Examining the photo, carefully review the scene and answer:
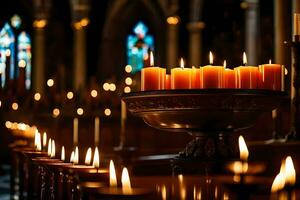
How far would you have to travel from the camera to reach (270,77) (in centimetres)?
350

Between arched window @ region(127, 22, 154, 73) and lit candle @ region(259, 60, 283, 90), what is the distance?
1918 centimetres

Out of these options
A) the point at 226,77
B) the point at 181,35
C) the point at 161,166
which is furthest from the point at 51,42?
the point at 226,77

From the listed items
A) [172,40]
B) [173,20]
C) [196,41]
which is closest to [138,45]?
[172,40]

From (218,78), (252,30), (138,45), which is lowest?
(218,78)

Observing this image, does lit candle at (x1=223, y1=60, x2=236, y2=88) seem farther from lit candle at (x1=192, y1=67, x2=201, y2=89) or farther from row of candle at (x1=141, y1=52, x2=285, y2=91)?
lit candle at (x1=192, y1=67, x2=201, y2=89)

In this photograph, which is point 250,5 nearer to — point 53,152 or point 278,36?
point 278,36

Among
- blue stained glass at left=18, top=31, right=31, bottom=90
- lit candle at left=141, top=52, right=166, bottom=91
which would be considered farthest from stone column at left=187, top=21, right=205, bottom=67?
lit candle at left=141, top=52, right=166, bottom=91

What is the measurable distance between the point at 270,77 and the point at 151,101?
76 centimetres

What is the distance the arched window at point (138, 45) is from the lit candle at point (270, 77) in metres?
19.2

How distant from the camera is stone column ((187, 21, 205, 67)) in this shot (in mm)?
19781

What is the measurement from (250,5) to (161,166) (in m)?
13.1

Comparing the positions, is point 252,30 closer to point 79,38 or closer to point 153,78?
point 79,38

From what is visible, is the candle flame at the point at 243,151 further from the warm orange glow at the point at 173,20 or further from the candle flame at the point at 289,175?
the warm orange glow at the point at 173,20

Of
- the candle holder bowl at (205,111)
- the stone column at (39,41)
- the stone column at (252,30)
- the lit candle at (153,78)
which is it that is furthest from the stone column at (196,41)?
the candle holder bowl at (205,111)
